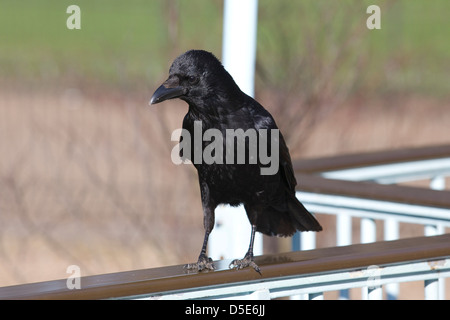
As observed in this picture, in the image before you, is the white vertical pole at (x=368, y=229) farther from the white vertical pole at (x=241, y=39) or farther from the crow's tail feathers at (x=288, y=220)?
the white vertical pole at (x=241, y=39)

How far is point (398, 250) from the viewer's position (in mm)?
2889

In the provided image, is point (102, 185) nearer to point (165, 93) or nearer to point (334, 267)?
point (165, 93)

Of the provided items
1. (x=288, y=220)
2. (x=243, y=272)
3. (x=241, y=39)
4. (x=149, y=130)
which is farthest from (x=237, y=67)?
(x=149, y=130)

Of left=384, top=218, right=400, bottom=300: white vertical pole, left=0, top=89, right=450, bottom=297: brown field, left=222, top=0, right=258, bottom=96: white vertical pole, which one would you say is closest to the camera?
left=384, top=218, right=400, bottom=300: white vertical pole

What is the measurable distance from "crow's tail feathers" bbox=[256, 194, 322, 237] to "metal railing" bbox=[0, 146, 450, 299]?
0.23 m

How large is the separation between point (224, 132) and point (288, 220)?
0.64m

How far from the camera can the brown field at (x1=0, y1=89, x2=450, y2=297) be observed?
8.60 metres

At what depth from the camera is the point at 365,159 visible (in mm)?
4672

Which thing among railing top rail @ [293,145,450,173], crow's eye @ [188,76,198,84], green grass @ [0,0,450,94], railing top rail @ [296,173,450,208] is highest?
green grass @ [0,0,450,94]

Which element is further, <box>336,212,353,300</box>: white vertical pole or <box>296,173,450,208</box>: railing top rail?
<box>336,212,353,300</box>: white vertical pole

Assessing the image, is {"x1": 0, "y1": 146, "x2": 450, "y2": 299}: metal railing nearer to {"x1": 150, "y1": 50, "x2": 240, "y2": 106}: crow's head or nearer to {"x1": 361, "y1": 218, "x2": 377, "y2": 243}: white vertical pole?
{"x1": 361, "y1": 218, "x2": 377, "y2": 243}: white vertical pole

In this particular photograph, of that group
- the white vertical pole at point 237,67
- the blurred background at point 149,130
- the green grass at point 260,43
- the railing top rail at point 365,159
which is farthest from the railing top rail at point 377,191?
the green grass at point 260,43

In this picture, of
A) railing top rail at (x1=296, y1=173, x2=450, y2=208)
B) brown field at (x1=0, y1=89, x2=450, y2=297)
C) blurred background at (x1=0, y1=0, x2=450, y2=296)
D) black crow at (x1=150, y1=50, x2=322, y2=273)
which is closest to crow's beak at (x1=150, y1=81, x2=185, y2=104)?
black crow at (x1=150, y1=50, x2=322, y2=273)

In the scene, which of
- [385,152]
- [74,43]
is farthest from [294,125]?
[74,43]
